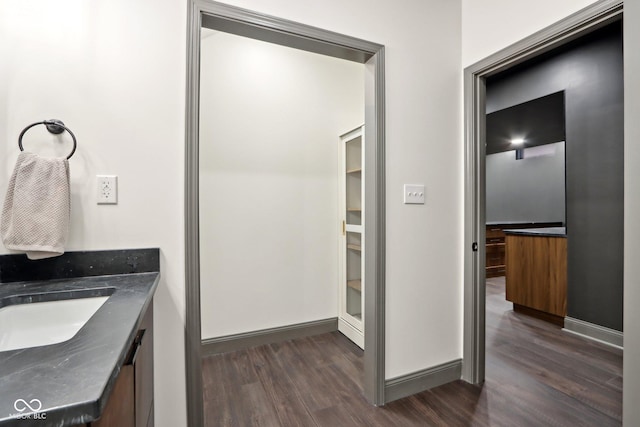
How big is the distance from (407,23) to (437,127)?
679 mm

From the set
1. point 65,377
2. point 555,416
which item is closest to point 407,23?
point 65,377

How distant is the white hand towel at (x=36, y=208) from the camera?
1074 mm

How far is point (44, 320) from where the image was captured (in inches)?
39.0

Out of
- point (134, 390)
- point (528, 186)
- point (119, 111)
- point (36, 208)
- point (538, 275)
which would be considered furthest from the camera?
point (528, 186)

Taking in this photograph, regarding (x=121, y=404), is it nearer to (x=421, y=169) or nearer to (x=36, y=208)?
(x=36, y=208)

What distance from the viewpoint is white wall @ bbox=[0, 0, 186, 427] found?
1.19 metres

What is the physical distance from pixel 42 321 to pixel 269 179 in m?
1.86

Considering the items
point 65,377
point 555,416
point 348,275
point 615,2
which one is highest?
point 615,2

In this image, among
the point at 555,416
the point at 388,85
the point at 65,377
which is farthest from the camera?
the point at 388,85

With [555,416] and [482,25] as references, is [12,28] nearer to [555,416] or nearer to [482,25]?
[482,25]

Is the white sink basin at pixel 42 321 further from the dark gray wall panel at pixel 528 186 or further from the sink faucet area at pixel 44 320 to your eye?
the dark gray wall panel at pixel 528 186

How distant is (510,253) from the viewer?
3.47 metres

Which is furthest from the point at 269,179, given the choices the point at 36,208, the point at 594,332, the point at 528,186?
the point at 528,186

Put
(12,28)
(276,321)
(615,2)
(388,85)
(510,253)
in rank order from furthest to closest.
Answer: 1. (510,253)
2. (276,321)
3. (388,85)
4. (615,2)
5. (12,28)
